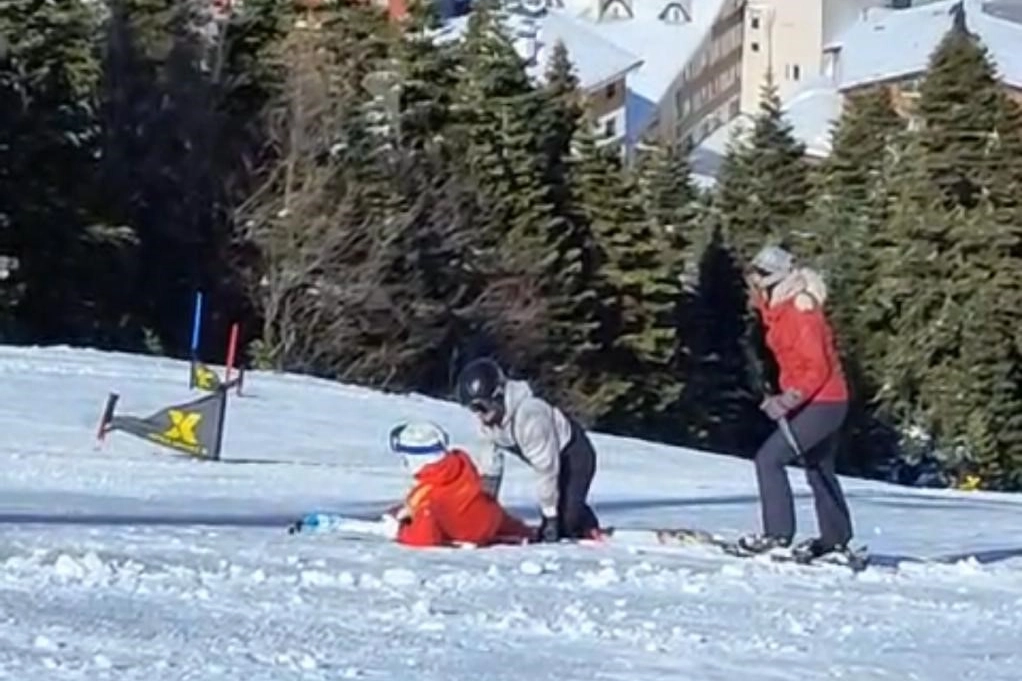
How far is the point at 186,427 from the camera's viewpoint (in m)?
19.8

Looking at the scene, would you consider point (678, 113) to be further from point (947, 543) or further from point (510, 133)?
point (947, 543)

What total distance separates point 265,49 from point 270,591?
1557 inches

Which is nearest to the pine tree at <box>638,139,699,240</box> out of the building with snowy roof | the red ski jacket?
the building with snowy roof

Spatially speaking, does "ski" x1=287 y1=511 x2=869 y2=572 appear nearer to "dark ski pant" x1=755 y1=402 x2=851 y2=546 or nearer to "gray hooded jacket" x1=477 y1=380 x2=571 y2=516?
"dark ski pant" x1=755 y1=402 x2=851 y2=546

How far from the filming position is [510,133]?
51.8m

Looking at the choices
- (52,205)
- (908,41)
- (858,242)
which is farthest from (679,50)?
(52,205)

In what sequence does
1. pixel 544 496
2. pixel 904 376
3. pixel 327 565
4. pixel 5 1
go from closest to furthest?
pixel 327 565, pixel 544 496, pixel 5 1, pixel 904 376

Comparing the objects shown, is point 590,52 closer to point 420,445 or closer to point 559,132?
point 559,132

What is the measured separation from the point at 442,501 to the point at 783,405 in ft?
4.99

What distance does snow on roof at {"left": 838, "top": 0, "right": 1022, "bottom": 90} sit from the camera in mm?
110750

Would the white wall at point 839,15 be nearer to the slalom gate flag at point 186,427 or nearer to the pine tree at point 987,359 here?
the pine tree at point 987,359

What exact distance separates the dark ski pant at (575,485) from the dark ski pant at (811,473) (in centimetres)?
82

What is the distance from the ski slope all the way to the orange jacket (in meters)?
0.18

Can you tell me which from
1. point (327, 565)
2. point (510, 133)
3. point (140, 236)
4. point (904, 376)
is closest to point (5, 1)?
point (140, 236)
